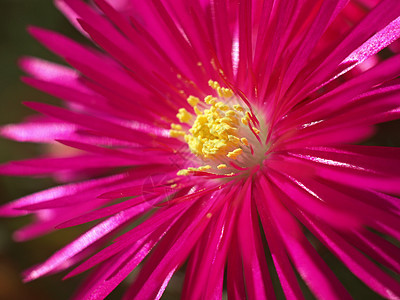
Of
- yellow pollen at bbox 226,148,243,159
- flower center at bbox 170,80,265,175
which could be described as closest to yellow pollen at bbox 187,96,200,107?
flower center at bbox 170,80,265,175

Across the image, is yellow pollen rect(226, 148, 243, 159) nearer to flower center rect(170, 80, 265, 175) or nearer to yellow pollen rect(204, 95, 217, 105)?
flower center rect(170, 80, 265, 175)

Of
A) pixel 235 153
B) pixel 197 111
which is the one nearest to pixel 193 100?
pixel 197 111

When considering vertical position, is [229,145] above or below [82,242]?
above

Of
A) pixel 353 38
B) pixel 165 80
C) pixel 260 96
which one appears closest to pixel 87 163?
pixel 165 80

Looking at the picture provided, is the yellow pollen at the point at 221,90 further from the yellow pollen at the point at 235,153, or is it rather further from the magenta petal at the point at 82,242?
the magenta petal at the point at 82,242

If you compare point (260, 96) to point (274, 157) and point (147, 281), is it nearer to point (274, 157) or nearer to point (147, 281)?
point (274, 157)

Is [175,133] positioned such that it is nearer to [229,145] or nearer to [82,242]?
[229,145]

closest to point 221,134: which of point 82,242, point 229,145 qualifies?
point 229,145
